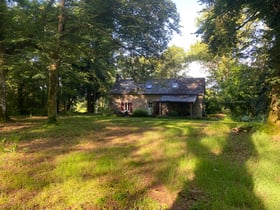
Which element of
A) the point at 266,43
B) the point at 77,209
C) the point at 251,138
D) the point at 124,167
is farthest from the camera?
the point at 266,43

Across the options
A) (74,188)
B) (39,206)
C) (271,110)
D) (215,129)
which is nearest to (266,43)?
(271,110)

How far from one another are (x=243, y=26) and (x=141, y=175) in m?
8.81

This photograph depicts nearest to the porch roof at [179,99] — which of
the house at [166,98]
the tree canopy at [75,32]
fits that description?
the house at [166,98]

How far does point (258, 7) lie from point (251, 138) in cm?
458

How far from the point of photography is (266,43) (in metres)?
11.0

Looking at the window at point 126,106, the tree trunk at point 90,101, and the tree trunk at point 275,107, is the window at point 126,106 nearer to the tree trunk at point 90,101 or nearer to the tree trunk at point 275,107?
the tree trunk at point 90,101

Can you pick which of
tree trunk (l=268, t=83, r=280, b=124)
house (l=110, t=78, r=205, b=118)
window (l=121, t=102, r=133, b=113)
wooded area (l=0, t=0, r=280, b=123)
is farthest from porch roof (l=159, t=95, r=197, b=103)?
tree trunk (l=268, t=83, r=280, b=124)

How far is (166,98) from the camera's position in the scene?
104 feet

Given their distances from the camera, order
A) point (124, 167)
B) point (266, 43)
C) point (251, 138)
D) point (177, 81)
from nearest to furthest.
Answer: point (124, 167), point (251, 138), point (266, 43), point (177, 81)

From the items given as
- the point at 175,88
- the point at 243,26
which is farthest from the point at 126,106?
the point at 243,26

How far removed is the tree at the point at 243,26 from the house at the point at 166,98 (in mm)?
18133

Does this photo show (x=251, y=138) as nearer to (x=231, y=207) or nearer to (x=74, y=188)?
(x=231, y=207)

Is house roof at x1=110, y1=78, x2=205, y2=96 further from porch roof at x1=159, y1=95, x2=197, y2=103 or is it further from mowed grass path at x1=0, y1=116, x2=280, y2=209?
mowed grass path at x1=0, y1=116, x2=280, y2=209

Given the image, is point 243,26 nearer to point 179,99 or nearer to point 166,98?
point 179,99
